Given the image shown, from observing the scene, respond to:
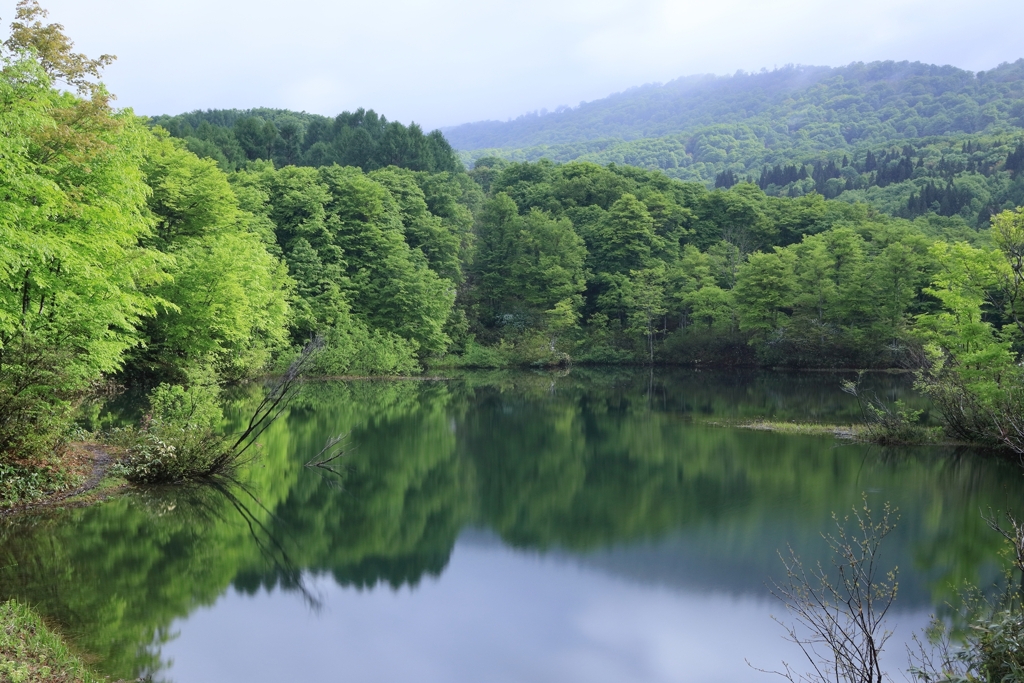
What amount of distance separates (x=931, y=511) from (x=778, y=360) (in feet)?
103

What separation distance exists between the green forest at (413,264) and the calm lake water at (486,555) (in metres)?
2.18

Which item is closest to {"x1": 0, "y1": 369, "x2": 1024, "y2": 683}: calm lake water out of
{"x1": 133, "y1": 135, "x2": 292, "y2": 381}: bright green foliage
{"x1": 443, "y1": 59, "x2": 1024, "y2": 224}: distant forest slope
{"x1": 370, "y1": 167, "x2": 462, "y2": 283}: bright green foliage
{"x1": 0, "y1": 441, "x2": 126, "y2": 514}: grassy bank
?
{"x1": 0, "y1": 441, "x2": 126, "y2": 514}: grassy bank

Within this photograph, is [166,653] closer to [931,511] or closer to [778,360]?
[931,511]

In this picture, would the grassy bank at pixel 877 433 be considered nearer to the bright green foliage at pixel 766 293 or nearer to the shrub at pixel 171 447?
the shrub at pixel 171 447

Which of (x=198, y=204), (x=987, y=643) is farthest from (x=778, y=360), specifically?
(x=987, y=643)

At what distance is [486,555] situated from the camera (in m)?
12.3

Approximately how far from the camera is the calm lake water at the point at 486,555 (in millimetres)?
8359

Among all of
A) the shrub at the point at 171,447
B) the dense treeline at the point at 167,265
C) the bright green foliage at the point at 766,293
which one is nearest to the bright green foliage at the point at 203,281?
the dense treeline at the point at 167,265

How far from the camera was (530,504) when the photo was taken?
50.3 feet

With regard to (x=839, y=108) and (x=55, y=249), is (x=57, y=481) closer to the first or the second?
(x=55, y=249)

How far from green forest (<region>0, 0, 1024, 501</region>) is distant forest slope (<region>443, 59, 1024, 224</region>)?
0.74 meters

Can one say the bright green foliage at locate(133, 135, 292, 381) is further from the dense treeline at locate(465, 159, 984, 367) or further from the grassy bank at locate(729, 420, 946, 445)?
the dense treeline at locate(465, 159, 984, 367)

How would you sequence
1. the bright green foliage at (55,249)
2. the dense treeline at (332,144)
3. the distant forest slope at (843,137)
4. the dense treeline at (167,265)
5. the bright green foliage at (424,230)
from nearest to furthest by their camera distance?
the bright green foliage at (55,249)
the dense treeline at (167,265)
the bright green foliage at (424,230)
the dense treeline at (332,144)
the distant forest slope at (843,137)

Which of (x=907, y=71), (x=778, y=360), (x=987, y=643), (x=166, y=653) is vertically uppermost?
(x=907, y=71)
